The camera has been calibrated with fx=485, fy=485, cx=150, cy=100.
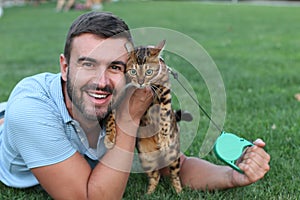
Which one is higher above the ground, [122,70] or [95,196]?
[122,70]

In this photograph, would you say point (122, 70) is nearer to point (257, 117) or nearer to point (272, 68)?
point (257, 117)

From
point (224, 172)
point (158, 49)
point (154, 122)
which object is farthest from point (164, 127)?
point (224, 172)

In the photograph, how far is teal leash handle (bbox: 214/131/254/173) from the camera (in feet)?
8.81

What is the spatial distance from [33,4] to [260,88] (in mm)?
21972

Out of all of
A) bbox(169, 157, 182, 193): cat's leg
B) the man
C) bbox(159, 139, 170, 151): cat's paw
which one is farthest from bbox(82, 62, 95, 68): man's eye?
bbox(169, 157, 182, 193): cat's leg

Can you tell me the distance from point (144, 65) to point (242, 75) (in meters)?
4.08

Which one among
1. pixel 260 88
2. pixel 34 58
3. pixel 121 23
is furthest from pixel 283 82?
pixel 34 58

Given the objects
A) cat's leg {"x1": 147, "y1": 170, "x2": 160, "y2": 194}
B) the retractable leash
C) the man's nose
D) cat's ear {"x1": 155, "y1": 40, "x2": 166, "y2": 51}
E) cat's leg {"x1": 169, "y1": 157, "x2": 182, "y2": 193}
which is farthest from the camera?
cat's leg {"x1": 147, "y1": 170, "x2": 160, "y2": 194}

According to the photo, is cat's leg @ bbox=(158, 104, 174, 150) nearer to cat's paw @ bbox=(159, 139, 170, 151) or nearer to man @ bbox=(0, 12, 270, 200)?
cat's paw @ bbox=(159, 139, 170, 151)

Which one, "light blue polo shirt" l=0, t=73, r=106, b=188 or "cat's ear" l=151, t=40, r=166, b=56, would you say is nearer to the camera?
"cat's ear" l=151, t=40, r=166, b=56

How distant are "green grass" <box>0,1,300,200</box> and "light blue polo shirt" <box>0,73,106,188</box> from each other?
416mm

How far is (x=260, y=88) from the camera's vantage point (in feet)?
18.5

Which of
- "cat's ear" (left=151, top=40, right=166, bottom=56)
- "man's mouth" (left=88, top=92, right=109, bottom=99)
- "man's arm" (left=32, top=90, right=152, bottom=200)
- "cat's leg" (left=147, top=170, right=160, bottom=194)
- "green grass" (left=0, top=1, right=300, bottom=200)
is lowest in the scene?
"green grass" (left=0, top=1, right=300, bottom=200)

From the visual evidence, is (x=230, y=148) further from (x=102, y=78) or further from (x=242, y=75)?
(x=242, y=75)
